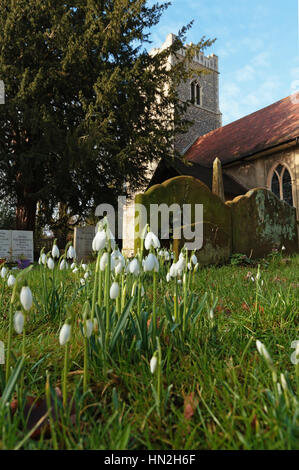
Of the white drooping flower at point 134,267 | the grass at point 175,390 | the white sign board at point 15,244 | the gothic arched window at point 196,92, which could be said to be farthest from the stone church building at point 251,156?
the white drooping flower at point 134,267

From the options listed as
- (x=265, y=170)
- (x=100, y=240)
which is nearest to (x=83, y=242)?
(x=265, y=170)

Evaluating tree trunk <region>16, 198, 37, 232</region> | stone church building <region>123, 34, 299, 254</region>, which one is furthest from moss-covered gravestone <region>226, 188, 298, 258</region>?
tree trunk <region>16, 198, 37, 232</region>

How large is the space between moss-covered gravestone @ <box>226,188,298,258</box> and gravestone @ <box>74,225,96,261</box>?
645 cm

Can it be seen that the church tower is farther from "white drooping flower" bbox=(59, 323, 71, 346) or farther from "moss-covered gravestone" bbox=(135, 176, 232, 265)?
"white drooping flower" bbox=(59, 323, 71, 346)

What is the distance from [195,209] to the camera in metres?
6.36

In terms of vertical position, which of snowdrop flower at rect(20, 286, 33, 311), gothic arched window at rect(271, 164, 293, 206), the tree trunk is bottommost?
snowdrop flower at rect(20, 286, 33, 311)

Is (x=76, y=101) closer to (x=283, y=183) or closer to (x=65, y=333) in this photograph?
(x=283, y=183)

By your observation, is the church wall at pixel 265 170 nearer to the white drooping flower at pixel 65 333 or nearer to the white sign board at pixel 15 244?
the white sign board at pixel 15 244

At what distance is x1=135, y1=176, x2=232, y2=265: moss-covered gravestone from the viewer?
18.9ft

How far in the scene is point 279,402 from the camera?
112 cm

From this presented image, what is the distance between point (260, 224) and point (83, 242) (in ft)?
23.0
